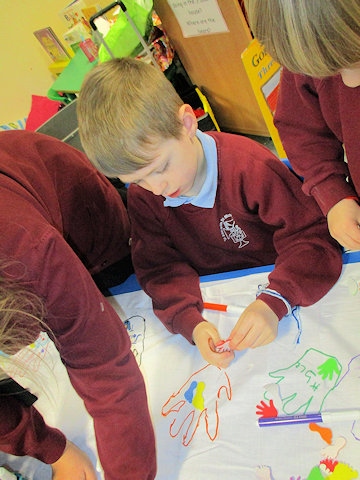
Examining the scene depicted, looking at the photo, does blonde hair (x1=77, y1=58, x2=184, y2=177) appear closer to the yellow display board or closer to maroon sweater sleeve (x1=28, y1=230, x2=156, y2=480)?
maroon sweater sleeve (x1=28, y1=230, x2=156, y2=480)

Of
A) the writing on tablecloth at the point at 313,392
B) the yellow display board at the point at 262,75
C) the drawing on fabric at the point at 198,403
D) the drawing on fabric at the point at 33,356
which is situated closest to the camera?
the writing on tablecloth at the point at 313,392

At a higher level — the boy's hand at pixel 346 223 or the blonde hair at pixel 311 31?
the blonde hair at pixel 311 31

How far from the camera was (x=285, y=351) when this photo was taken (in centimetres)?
62

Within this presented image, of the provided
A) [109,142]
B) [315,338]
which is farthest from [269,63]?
[315,338]

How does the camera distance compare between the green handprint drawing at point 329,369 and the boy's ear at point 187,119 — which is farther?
the boy's ear at point 187,119

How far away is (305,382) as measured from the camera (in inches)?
22.5

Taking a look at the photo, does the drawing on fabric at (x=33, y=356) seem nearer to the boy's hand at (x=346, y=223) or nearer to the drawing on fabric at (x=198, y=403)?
the drawing on fabric at (x=198, y=403)

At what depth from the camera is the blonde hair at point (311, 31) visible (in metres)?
0.38

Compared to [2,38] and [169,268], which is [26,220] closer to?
[169,268]

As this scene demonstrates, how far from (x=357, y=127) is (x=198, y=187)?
0.28 metres

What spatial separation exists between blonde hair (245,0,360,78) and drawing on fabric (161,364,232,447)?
45cm

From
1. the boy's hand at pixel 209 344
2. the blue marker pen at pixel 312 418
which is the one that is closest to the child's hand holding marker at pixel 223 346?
the boy's hand at pixel 209 344

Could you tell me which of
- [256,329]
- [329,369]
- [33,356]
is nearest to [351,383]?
[329,369]

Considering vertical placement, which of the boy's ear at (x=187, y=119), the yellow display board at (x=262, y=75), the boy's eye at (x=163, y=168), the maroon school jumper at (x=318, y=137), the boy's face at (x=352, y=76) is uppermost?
the boy's face at (x=352, y=76)
